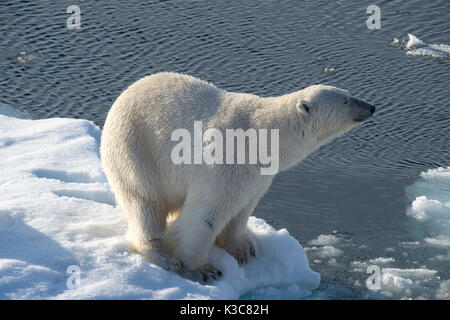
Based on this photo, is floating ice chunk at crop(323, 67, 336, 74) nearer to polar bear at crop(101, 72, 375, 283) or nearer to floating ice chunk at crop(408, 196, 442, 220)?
floating ice chunk at crop(408, 196, 442, 220)

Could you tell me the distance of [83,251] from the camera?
17.9 ft

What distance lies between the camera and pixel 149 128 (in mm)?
5543

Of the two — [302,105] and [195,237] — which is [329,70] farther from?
[195,237]

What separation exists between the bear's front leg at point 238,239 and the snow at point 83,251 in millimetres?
76

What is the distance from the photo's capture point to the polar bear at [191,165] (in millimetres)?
5398

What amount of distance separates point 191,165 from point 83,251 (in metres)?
0.95

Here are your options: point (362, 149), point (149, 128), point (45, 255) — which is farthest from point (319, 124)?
point (362, 149)

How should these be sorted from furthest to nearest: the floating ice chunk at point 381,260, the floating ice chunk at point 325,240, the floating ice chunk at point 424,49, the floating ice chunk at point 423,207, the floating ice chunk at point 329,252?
the floating ice chunk at point 424,49 < the floating ice chunk at point 423,207 < the floating ice chunk at point 325,240 < the floating ice chunk at point 329,252 < the floating ice chunk at point 381,260

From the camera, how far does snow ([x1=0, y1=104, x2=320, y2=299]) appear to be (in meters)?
5.05

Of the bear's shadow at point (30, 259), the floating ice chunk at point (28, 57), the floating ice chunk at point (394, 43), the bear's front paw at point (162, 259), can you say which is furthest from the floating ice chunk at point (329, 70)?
the bear's shadow at point (30, 259)

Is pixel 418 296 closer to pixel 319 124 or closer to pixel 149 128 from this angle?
pixel 319 124

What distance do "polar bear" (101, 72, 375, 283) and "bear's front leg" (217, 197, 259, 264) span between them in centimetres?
18

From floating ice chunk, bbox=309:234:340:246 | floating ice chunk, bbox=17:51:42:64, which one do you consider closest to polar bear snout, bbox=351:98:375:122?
floating ice chunk, bbox=309:234:340:246

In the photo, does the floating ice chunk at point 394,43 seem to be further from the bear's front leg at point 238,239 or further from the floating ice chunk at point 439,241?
the bear's front leg at point 238,239
